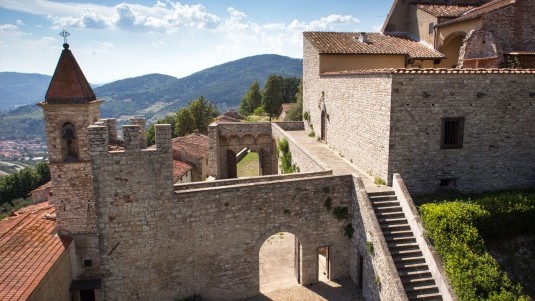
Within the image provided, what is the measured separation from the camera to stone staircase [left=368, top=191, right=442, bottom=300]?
37.1 feet

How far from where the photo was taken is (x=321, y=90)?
73.1ft

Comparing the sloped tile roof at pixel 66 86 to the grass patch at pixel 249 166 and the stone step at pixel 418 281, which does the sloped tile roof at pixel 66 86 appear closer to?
the stone step at pixel 418 281

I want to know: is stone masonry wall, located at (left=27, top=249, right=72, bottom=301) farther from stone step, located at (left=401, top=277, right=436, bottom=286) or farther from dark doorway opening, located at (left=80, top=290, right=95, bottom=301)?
stone step, located at (left=401, top=277, right=436, bottom=286)

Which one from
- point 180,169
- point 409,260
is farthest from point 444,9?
point 180,169

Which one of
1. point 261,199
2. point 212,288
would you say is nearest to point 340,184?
point 261,199

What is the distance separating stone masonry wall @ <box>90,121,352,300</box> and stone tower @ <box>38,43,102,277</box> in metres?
1.14

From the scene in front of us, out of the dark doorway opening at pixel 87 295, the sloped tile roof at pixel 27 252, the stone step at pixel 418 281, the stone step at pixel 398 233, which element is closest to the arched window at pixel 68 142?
the sloped tile roof at pixel 27 252

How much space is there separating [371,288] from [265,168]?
16.4 metres

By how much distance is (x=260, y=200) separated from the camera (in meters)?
13.2

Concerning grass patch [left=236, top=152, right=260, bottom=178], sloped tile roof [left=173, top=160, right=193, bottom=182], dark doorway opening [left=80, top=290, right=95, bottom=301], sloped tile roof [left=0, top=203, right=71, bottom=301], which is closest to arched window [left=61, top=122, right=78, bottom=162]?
sloped tile roof [left=0, top=203, right=71, bottom=301]

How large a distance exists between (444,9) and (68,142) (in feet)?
79.0

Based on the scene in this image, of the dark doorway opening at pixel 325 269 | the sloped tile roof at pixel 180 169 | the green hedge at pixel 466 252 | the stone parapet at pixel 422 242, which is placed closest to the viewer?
the green hedge at pixel 466 252

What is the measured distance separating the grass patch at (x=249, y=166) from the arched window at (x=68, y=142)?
19.3m

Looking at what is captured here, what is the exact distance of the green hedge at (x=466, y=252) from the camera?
1011 cm
